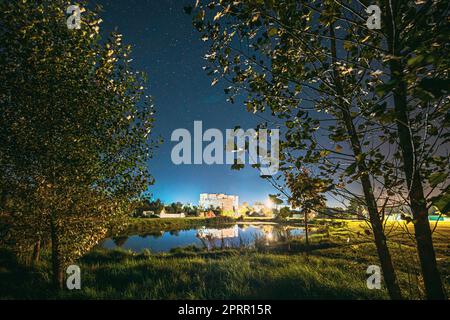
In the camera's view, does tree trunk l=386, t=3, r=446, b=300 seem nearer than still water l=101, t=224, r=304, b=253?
Yes

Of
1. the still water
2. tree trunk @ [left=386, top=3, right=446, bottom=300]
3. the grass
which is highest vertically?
tree trunk @ [left=386, top=3, right=446, bottom=300]

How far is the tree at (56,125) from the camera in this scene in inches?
325

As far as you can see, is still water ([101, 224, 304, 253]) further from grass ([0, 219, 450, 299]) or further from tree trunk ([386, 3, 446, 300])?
tree trunk ([386, 3, 446, 300])

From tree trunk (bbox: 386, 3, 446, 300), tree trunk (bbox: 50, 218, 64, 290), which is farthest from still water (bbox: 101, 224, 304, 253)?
tree trunk (bbox: 386, 3, 446, 300)

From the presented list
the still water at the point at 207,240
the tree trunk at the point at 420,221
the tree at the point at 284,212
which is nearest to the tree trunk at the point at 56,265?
the tree at the point at 284,212

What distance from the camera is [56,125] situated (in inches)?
338

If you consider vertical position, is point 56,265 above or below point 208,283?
above

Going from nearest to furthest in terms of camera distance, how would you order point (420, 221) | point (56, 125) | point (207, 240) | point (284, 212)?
point (420, 221), point (284, 212), point (56, 125), point (207, 240)

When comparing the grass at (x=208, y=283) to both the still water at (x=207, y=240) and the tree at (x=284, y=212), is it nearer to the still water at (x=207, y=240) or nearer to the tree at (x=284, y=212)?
the tree at (x=284, y=212)

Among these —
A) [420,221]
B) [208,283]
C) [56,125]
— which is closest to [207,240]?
[208,283]

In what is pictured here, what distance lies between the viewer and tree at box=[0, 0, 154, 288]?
8258 mm

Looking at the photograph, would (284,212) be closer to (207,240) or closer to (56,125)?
(56,125)
